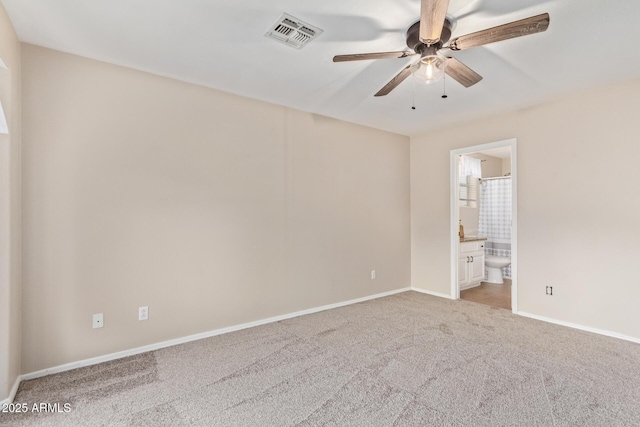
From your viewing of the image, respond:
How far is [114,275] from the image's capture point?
104 inches

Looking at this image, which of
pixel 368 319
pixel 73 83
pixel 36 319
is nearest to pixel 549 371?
pixel 368 319

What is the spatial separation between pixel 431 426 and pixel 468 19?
248cm

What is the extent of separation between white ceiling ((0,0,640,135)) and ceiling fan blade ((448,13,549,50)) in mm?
232

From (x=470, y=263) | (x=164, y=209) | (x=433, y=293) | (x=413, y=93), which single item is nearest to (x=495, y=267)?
(x=470, y=263)

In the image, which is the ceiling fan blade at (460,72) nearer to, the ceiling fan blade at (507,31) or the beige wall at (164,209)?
the ceiling fan blade at (507,31)

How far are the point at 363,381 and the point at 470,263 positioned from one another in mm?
3511

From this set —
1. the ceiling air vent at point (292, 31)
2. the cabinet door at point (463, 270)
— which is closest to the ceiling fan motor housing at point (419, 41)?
the ceiling air vent at point (292, 31)

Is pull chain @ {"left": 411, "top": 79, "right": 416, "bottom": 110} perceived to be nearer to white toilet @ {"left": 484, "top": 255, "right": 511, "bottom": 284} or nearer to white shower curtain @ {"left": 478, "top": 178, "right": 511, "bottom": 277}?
white toilet @ {"left": 484, "top": 255, "right": 511, "bottom": 284}

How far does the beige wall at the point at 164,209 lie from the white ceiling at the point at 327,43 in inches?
12.4

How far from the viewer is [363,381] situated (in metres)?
2.27

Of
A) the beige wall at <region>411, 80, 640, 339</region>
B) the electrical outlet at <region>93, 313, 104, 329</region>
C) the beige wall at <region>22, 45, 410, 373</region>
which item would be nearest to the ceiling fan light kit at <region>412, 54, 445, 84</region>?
the beige wall at <region>22, 45, 410, 373</region>

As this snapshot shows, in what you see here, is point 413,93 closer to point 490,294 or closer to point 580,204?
point 580,204

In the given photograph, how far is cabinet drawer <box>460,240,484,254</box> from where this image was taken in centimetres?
492

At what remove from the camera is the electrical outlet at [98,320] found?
2.56 meters
